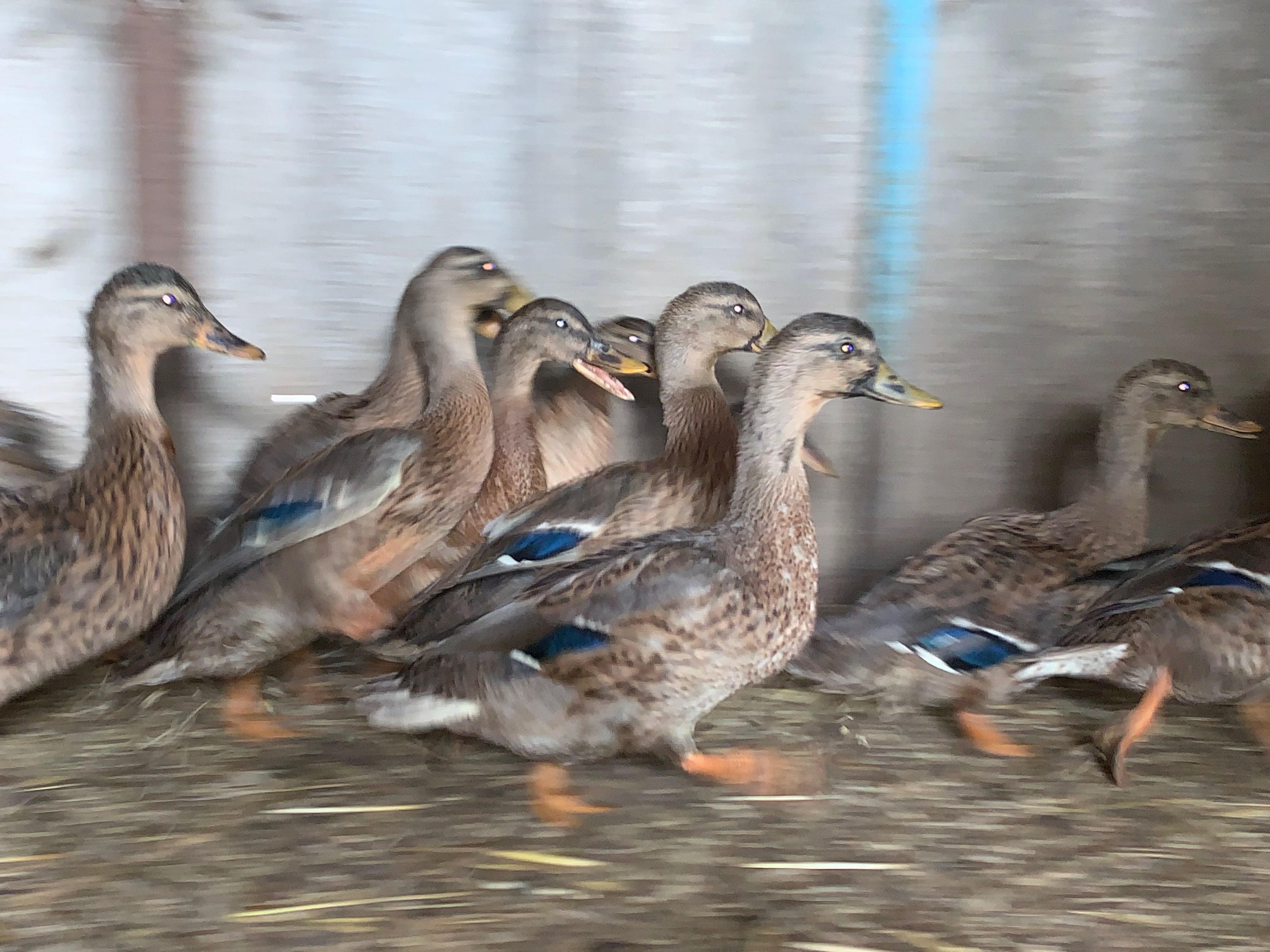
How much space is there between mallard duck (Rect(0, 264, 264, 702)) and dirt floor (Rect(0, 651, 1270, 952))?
1.15 feet

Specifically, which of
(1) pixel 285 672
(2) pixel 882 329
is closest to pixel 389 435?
(1) pixel 285 672

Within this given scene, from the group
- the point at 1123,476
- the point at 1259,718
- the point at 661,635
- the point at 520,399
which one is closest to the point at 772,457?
the point at 661,635

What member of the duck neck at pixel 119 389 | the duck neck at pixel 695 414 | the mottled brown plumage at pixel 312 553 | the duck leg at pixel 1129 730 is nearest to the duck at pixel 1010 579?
the duck leg at pixel 1129 730

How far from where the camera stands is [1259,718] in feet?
9.75

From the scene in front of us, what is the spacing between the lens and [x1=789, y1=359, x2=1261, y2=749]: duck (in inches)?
115

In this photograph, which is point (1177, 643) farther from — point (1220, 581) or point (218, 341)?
point (218, 341)

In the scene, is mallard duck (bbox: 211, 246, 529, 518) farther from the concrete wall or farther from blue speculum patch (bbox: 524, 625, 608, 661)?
blue speculum patch (bbox: 524, 625, 608, 661)

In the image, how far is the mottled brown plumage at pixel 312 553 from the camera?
2902 mm

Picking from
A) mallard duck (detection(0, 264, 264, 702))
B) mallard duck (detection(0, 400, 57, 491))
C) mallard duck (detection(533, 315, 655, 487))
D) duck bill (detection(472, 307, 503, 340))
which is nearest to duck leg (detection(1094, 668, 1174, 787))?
mallard duck (detection(533, 315, 655, 487))

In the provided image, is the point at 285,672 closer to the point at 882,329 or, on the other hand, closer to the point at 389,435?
the point at 389,435

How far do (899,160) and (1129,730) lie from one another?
7.12 feet

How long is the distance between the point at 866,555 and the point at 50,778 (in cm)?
A: 284

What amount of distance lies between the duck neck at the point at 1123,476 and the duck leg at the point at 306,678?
262cm

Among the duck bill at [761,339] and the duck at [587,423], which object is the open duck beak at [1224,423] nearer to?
the duck at [587,423]
